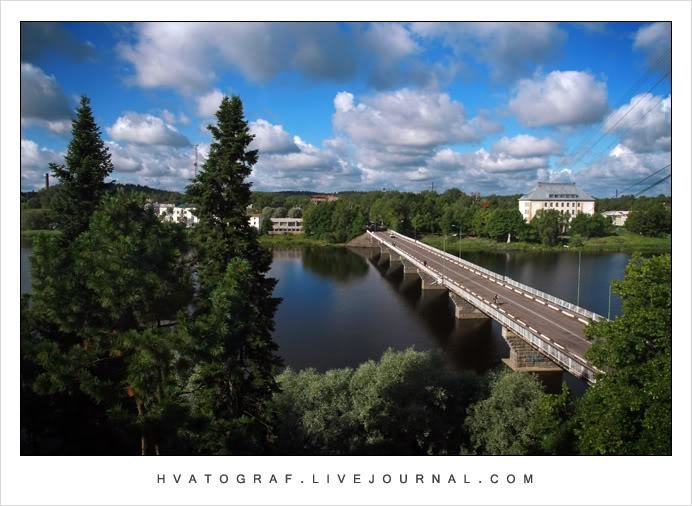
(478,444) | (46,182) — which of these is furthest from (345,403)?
(46,182)

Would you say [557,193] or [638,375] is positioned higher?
[557,193]

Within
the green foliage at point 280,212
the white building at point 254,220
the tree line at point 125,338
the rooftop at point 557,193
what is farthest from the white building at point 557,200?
the tree line at point 125,338

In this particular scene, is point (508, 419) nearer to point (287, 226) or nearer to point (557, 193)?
point (287, 226)

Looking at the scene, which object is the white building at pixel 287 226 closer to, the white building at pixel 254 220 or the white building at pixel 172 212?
the white building at pixel 254 220

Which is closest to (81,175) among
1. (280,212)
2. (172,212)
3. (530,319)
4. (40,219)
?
(40,219)
